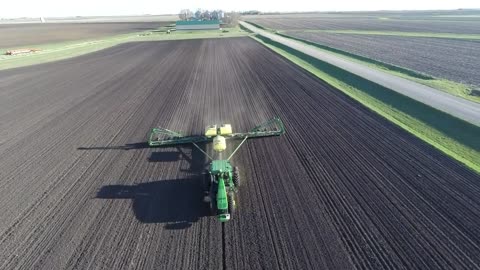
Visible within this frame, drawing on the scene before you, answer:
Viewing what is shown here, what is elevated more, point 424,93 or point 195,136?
point 195,136

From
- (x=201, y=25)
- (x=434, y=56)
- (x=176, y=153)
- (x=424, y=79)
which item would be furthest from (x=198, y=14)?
(x=176, y=153)


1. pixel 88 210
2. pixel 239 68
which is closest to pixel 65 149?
pixel 88 210

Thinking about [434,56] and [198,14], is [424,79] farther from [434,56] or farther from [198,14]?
[198,14]

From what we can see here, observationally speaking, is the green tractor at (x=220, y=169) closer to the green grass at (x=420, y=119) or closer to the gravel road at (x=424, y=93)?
the green grass at (x=420, y=119)

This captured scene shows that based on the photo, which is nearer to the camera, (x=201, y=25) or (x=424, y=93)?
(x=424, y=93)

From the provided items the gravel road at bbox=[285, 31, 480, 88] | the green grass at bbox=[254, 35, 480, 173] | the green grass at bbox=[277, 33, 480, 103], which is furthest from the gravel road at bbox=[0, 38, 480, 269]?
the gravel road at bbox=[285, 31, 480, 88]

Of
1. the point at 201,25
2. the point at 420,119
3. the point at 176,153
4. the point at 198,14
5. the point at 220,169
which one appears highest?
the point at 198,14

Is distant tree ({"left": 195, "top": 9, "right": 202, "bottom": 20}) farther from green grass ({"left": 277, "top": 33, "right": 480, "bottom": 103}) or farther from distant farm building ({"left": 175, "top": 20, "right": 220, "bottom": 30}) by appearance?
green grass ({"left": 277, "top": 33, "right": 480, "bottom": 103})
